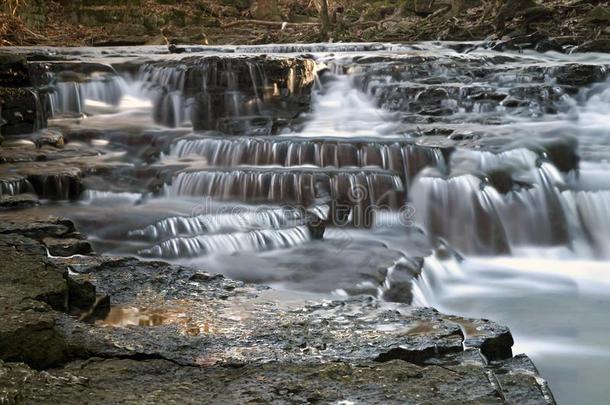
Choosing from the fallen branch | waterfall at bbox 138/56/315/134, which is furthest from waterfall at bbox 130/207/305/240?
the fallen branch

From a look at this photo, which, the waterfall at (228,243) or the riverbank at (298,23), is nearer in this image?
the waterfall at (228,243)

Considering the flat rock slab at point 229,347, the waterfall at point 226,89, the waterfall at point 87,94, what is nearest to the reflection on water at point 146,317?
the flat rock slab at point 229,347

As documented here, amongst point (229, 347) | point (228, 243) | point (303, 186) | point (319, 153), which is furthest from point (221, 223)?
point (229, 347)

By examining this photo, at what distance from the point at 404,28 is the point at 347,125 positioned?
28.6ft

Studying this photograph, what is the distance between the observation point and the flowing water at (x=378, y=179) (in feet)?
18.3

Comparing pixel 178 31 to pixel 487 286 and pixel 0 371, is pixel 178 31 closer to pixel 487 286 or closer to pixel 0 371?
pixel 487 286

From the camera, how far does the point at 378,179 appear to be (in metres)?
7.54

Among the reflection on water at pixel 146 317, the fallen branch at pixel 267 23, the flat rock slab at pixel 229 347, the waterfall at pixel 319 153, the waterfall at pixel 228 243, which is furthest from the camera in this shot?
the fallen branch at pixel 267 23

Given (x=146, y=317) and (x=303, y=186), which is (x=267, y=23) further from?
(x=146, y=317)

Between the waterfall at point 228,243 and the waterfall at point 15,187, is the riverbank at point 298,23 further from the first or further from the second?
the waterfall at point 15,187

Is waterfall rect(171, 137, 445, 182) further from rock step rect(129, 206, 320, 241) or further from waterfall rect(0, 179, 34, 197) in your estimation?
waterfall rect(0, 179, 34, 197)

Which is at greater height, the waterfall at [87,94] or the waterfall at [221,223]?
the waterfall at [87,94]

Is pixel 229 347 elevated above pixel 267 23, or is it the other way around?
pixel 267 23

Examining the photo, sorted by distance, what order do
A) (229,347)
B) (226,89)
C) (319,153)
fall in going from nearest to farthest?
1. (229,347)
2. (319,153)
3. (226,89)
